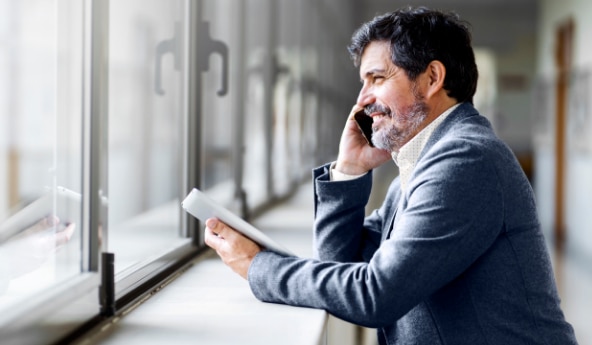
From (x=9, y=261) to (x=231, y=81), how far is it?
6.67 feet

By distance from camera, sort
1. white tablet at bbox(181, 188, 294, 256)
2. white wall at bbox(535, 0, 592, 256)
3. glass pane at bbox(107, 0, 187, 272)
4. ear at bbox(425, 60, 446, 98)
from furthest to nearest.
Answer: white wall at bbox(535, 0, 592, 256) < glass pane at bbox(107, 0, 187, 272) < ear at bbox(425, 60, 446, 98) < white tablet at bbox(181, 188, 294, 256)

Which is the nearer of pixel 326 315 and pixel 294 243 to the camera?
pixel 326 315

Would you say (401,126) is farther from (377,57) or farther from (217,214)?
(217,214)

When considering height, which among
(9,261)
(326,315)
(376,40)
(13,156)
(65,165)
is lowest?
(13,156)

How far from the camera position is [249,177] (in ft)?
14.1

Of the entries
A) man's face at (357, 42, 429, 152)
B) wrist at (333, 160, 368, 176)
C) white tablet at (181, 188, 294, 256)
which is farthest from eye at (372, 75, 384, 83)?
white tablet at (181, 188, 294, 256)

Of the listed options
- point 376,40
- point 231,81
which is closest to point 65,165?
point 376,40

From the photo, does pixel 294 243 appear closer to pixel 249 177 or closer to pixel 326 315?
pixel 326 315

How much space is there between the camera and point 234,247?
1492 mm

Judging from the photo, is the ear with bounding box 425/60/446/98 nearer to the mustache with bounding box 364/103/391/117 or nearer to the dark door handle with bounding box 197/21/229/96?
the mustache with bounding box 364/103/391/117

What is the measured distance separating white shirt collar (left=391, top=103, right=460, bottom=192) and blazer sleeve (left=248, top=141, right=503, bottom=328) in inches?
7.9

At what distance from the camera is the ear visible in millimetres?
1537

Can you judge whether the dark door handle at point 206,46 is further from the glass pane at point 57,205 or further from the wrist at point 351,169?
the glass pane at point 57,205

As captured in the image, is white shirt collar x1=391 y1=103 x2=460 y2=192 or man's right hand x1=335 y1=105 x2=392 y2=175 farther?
man's right hand x1=335 y1=105 x2=392 y2=175
